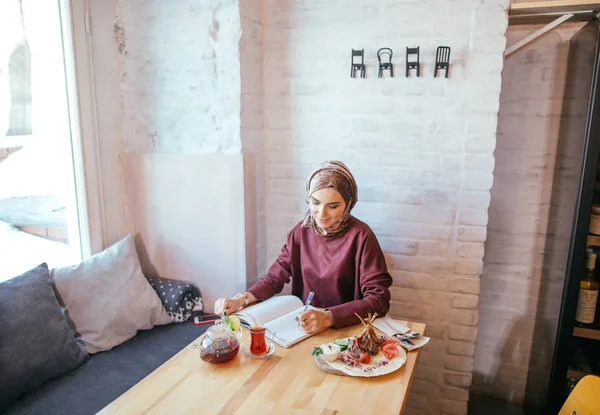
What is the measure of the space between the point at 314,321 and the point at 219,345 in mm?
321

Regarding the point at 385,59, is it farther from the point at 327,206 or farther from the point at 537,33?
the point at 327,206

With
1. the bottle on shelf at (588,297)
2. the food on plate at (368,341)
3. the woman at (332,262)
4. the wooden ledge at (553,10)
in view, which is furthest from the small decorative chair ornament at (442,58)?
the food on plate at (368,341)

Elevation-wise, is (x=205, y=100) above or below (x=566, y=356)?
above

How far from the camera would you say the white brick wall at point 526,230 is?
2031mm

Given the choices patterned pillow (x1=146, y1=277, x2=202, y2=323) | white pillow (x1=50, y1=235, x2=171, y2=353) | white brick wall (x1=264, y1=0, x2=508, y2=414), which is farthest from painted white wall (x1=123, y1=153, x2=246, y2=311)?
white brick wall (x1=264, y1=0, x2=508, y2=414)

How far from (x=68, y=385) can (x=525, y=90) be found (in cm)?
223

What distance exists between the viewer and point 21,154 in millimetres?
1880

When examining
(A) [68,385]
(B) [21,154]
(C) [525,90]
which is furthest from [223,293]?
(C) [525,90]

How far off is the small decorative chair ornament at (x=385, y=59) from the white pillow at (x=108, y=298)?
143cm

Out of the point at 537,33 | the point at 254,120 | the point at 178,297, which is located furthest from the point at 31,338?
the point at 537,33

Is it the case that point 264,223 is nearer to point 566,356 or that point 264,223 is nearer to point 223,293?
point 223,293

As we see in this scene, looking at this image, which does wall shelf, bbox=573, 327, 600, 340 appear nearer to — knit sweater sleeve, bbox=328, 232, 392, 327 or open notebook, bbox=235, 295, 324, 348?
knit sweater sleeve, bbox=328, 232, 392, 327

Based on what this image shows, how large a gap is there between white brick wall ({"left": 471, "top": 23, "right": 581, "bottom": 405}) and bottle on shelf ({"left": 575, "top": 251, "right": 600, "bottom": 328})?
26 centimetres

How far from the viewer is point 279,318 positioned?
1.61 meters
